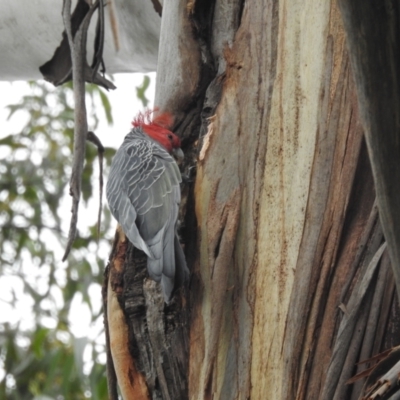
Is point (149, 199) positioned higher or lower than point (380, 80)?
higher

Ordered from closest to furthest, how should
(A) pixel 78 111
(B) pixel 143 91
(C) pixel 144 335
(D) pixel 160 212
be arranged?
(C) pixel 144 335, (D) pixel 160 212, (A) pixel 78 111, (B) pixel 143 91

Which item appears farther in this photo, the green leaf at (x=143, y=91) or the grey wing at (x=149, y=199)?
the green leaf at (x=143, y=91)

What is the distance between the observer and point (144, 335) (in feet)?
5.59

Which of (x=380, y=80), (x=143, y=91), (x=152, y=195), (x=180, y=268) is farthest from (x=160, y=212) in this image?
(x=143, y=91)

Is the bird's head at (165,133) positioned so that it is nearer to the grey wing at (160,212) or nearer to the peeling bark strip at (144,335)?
the grey wing at (160,212)

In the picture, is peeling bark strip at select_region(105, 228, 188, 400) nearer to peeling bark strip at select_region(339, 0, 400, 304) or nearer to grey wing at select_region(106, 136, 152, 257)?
grey wing at select_region(106, 136, 152, 257)

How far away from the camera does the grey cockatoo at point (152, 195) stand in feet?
5.37

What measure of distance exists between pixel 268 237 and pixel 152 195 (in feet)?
1.71

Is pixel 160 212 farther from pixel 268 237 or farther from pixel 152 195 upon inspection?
pixel 268 237

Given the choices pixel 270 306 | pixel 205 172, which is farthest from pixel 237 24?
pixel 270 306

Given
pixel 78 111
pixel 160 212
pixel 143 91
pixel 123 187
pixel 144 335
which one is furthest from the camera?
pixel 143 91

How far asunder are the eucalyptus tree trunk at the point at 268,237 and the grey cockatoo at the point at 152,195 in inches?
1.9

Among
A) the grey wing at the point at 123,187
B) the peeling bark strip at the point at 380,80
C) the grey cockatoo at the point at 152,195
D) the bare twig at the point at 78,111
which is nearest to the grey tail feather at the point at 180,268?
the grey cockatoo at the point at 152,195

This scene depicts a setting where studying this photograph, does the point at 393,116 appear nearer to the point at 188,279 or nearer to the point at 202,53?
the point at 188,279
